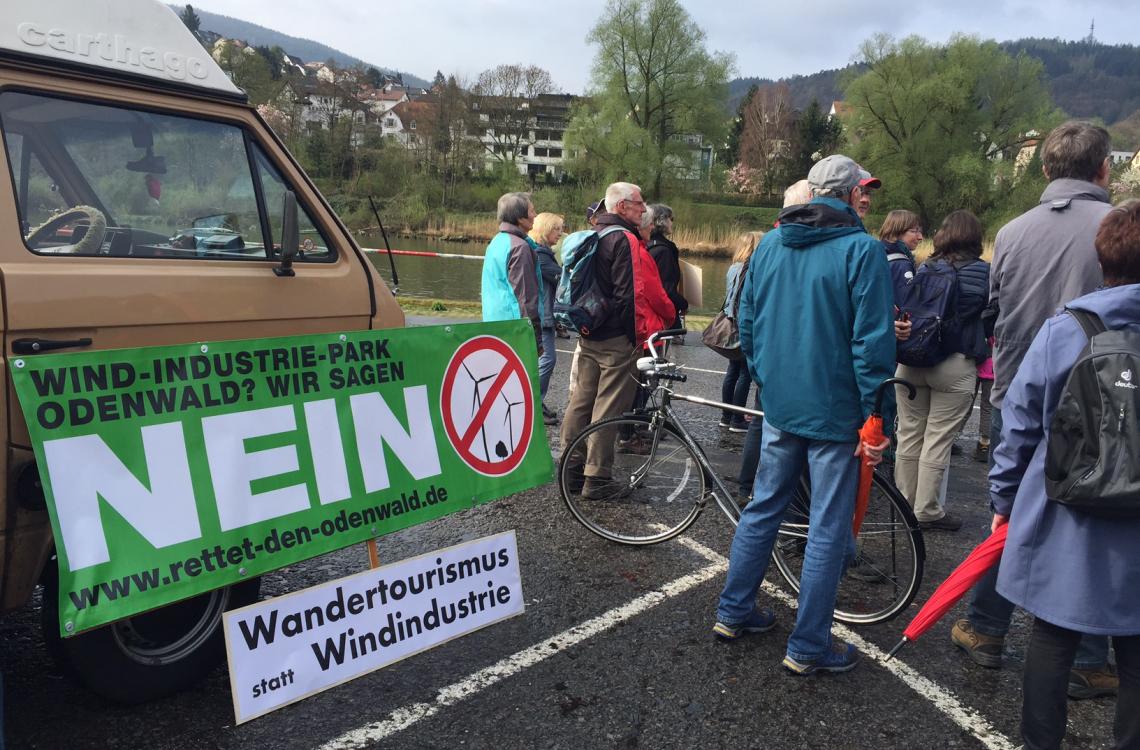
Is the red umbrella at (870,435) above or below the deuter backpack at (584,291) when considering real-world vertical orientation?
below

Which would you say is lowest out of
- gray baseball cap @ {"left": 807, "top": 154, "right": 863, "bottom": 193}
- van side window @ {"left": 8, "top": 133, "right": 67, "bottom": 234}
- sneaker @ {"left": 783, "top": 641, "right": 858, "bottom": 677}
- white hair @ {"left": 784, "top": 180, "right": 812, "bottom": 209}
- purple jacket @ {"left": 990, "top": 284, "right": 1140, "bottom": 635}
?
sneaker @ {"left": 783, "top": 641, "right": 858, "bottom": 677}

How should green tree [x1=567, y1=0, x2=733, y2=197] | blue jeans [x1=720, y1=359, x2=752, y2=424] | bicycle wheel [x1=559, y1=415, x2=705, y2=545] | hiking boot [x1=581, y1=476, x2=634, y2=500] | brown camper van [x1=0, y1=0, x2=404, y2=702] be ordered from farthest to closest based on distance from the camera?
1. green tree [x1=567, y1=0, x2=733, y2=197]
2. blue jeans [x1=720, y1=359, x2=752, y2=424]
3. hiking boot [x1=581, y1=476, x2=634, y2=500]
4. bicycle wheel [x1=559, y1=415, x2=705, y2=545]
5. brown camper van [x1=0, y1=0, x2=404, y2=702]

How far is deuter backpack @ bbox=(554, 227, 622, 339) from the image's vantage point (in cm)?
524

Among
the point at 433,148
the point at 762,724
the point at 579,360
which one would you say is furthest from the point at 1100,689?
the point at 433,148

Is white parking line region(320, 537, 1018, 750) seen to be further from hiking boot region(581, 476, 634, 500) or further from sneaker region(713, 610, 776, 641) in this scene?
hiking boot region(581, 476, 634, 500)

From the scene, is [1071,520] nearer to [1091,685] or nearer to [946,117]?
[1091,685]

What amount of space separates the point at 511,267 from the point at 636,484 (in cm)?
267

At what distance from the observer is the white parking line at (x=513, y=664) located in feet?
9.39

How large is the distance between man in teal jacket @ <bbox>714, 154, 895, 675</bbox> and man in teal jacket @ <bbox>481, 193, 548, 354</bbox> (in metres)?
3.60

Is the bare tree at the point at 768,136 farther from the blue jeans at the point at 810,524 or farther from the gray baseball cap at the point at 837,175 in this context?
the blue jeans at the point at 810,524

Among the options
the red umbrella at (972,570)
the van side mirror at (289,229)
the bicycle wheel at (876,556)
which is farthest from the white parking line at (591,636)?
the van side mirror at (289,229)

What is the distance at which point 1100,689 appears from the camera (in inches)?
128

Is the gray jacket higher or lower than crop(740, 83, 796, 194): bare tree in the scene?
lower

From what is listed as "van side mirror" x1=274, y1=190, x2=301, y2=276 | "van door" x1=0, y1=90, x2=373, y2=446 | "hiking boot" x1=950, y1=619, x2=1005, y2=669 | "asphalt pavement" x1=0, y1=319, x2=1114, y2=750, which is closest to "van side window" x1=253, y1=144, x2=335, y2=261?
"van door" x1=0, y1=90, x2=373, y2=446
